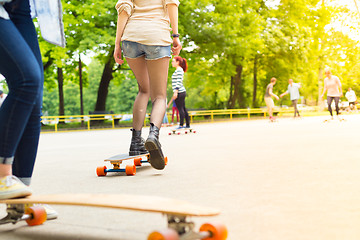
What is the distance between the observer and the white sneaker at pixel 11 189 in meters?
2.67

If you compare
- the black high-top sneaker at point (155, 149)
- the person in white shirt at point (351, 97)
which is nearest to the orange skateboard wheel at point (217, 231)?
the black high-top sneaker at point (155, 149)

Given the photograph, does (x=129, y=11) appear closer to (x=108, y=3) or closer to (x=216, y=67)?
(x=108, y=3)

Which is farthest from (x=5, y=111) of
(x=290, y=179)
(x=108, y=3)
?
(x=108, y=3)

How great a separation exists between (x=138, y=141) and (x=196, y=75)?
92.3ft

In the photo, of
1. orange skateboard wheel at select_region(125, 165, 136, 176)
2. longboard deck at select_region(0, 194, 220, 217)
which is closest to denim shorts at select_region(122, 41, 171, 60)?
orange skateboard wheel at select_region(125, 165, 136, 176)

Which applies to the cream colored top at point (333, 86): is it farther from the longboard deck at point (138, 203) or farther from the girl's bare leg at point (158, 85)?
the longboard deck at point (138, 203)

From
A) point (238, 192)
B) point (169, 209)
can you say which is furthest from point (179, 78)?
point (169, 209)

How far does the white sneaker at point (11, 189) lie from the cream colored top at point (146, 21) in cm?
296

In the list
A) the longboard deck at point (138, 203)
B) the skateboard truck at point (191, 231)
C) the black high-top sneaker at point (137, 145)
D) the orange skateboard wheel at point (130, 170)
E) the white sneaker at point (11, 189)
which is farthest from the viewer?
the black high-top sneaker at point (137, 145)

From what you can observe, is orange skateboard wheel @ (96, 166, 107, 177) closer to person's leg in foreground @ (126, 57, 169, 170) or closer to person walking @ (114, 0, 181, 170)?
person walking @ (114, 0, 181, 170)

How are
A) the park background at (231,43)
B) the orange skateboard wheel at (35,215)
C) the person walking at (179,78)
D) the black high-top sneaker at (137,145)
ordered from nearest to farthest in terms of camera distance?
the orange skateboard wheel at (35,215) → the black high-top sneaker at (137,145) → the person walking at (179,78) → the park background at (231,43)

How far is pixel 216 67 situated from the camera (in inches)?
1292

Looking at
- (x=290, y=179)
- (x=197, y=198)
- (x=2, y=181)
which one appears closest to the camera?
(x=2, y=181)

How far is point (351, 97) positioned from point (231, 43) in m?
14.2
